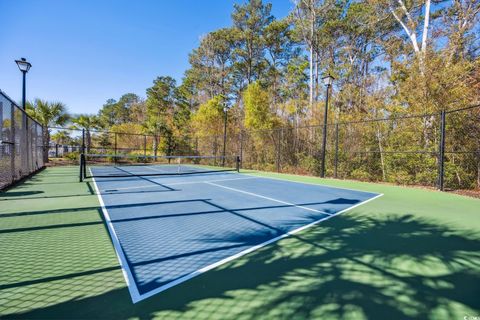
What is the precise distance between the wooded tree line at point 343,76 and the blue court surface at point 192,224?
391 centimetres

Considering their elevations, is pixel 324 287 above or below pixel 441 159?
below

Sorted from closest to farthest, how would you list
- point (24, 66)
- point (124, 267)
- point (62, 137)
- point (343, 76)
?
point (124, 267)
point (24, 66)
point (343, 76)
point (62, 137)

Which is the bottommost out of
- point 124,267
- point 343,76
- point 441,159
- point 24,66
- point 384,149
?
point 124,267

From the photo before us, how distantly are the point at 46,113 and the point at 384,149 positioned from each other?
17321 millimetres

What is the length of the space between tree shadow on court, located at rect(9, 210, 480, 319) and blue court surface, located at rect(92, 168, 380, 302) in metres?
0.20

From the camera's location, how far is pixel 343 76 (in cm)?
1531

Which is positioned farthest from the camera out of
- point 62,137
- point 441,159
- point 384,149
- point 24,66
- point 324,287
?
point 62,137

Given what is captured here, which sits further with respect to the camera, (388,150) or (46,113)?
(46,113)

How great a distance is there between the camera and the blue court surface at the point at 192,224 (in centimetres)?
219

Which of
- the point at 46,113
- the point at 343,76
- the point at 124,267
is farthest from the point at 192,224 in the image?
the point at 343,76

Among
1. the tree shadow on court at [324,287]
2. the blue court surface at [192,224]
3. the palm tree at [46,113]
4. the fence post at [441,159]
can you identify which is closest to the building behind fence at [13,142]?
the blue court surface at [192,224]

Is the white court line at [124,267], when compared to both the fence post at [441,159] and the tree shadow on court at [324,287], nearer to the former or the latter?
the tree shadow on court at [324,287]

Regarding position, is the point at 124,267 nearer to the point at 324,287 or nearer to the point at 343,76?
the point at 324,287

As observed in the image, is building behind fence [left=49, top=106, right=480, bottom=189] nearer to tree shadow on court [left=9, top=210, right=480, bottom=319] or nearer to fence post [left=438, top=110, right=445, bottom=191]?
fence post [left=438, top=110, right=445, bottom=191]
